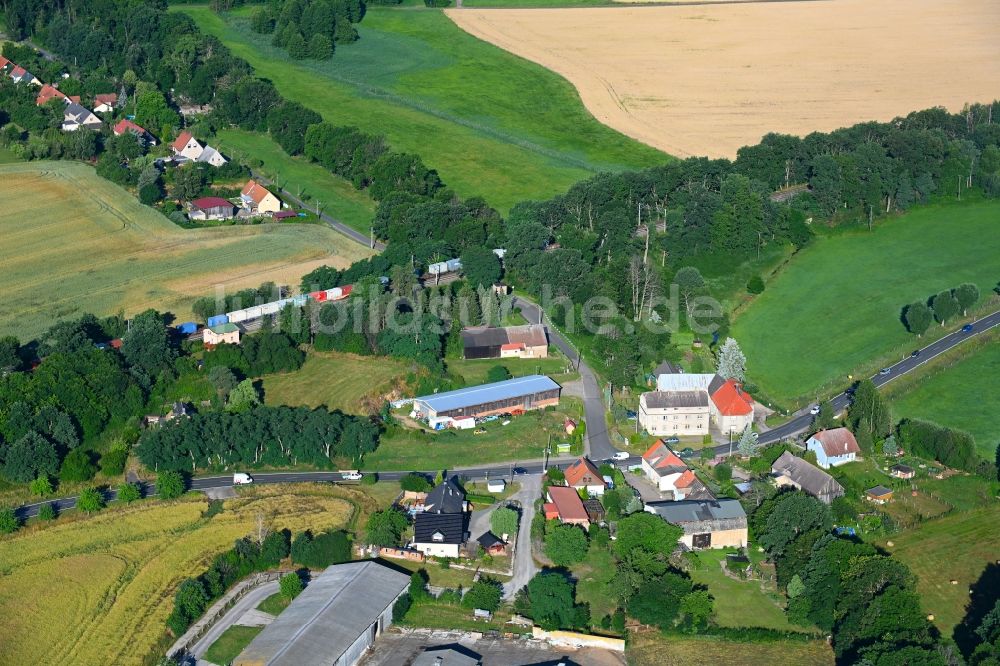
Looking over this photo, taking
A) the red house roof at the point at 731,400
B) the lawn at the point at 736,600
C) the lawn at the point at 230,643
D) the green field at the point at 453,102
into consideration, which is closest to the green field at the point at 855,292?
the red house roof at the point at 731,400

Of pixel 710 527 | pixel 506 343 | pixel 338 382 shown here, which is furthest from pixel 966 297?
pixel 338 382

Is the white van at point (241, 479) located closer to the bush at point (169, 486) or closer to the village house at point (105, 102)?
the bush at point (169, 486)

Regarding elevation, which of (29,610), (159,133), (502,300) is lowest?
(29,610)

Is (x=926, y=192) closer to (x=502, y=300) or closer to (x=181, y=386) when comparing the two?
(x=502, y=300)

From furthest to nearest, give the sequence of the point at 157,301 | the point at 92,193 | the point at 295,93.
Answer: the point at 295,93
the point at 92,193
the point at 157,301

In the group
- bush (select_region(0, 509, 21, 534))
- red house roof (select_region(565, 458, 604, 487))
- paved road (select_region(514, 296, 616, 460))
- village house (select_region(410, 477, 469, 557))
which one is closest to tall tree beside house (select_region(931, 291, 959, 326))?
paved road (select_region(514, 296, 616, 460))

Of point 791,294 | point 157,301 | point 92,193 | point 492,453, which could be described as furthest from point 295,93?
point 492,453

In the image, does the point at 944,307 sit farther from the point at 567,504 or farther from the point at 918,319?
the point at 567,504
